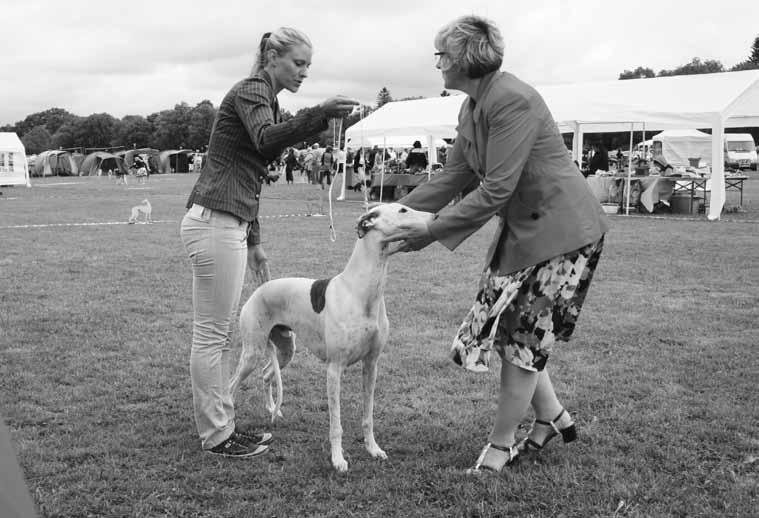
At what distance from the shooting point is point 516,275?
11.1 ft

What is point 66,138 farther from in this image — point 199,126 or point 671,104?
point 671,104

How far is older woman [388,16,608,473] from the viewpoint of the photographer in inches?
125

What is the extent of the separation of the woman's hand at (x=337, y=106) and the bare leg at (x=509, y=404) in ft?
4.77

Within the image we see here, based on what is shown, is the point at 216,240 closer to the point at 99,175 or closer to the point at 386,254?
the point at 386,254

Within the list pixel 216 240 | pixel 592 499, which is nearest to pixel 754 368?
pixel 592 499

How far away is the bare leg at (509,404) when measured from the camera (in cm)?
353

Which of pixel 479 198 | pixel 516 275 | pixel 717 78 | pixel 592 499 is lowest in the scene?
pixel 592 499

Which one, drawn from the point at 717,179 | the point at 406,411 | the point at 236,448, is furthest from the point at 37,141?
the point at 236,448

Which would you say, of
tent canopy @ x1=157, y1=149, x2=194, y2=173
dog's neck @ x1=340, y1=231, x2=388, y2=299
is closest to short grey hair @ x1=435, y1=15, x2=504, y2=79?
dog's neck @ x1=340, y1=231, x2=388, y2=299

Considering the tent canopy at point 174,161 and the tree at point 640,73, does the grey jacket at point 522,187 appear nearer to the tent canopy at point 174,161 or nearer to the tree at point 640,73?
the tent canopy at point 174,161

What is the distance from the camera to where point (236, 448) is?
12.7 ft

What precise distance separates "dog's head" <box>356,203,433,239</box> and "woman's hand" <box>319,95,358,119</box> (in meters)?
0.50

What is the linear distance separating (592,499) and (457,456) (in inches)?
30.7

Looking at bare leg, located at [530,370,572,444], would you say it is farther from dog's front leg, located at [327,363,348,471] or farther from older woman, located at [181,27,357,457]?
older woman, located at [181,27,357,457]
